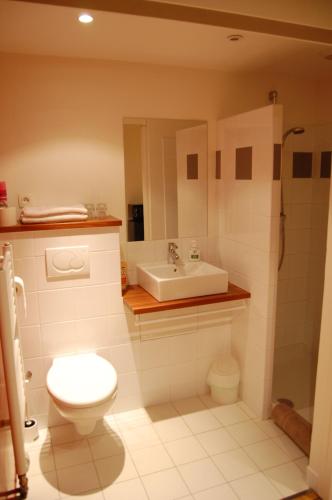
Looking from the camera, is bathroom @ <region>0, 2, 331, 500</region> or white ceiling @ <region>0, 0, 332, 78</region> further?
bathroom @ <region>0, 2, 331, 500</region>

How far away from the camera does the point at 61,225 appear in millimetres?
2178

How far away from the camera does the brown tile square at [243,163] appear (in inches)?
93.4

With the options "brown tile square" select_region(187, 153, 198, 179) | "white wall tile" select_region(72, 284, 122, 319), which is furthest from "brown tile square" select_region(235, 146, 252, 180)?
"white wall tile" select_region(72, 284, 122, 319)

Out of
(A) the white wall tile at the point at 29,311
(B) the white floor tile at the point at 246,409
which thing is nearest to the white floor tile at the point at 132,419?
(B) the white floor tile at the point at 246,409

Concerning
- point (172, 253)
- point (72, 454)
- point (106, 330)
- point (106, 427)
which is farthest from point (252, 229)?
point (72, 454)

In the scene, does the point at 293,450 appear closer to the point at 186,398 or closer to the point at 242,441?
the point at 242,441

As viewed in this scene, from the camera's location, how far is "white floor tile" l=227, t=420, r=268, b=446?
2.34 m

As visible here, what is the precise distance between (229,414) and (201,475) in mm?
586

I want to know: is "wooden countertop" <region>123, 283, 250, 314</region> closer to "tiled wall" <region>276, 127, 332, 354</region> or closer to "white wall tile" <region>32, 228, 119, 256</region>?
"white wall tile" <region>32, 228, 119, 256</region>

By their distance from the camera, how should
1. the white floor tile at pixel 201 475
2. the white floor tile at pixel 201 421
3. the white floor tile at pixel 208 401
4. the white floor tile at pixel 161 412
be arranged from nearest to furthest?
the white floor tile at pixel 201 475 → the white floor tile at pixel 201 421 → the white floor tile at pixel 161 412 → the white floor tile at pixel 208 401

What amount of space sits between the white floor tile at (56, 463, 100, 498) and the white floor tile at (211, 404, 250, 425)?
889mm

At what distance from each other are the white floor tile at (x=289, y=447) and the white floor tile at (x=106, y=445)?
938mm

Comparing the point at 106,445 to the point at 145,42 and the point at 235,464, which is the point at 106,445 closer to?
the point at 235,464

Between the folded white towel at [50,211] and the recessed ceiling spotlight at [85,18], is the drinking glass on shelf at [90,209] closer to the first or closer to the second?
the folded white towel at [50,211]
